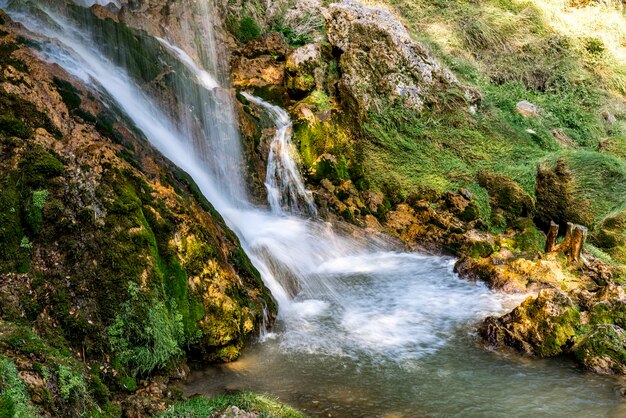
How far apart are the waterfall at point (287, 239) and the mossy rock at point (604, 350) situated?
5.41ft

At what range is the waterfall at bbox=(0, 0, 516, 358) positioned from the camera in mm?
7266

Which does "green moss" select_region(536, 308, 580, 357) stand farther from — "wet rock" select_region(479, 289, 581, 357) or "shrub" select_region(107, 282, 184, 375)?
"shrub" select_region(107, 282, 184, 375)

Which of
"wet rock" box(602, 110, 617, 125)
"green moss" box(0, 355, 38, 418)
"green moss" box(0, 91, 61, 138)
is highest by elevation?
"wet rock" box(602, 110, 617, 125)

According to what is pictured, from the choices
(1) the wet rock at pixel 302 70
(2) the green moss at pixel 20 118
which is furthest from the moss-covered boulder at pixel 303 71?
(2) the green moss at pixel 20 118

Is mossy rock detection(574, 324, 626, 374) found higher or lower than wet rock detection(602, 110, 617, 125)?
lower

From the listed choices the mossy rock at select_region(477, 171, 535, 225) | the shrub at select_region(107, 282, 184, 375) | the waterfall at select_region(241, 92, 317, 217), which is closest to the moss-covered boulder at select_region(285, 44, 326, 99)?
the waterfall at select_region(241, 92, 317, 217)

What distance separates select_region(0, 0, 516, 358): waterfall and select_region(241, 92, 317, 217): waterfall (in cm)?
2

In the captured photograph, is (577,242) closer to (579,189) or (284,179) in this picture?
(579,189)

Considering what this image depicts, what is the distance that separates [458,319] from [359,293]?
5.60ft

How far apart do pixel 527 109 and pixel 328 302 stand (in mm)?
11724

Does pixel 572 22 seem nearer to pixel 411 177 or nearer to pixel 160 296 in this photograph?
pixel 411 177

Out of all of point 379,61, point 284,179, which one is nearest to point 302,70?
point 379,61

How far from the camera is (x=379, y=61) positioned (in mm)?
14016

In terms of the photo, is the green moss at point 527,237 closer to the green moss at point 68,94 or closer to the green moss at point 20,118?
the green moss at point 68,94
